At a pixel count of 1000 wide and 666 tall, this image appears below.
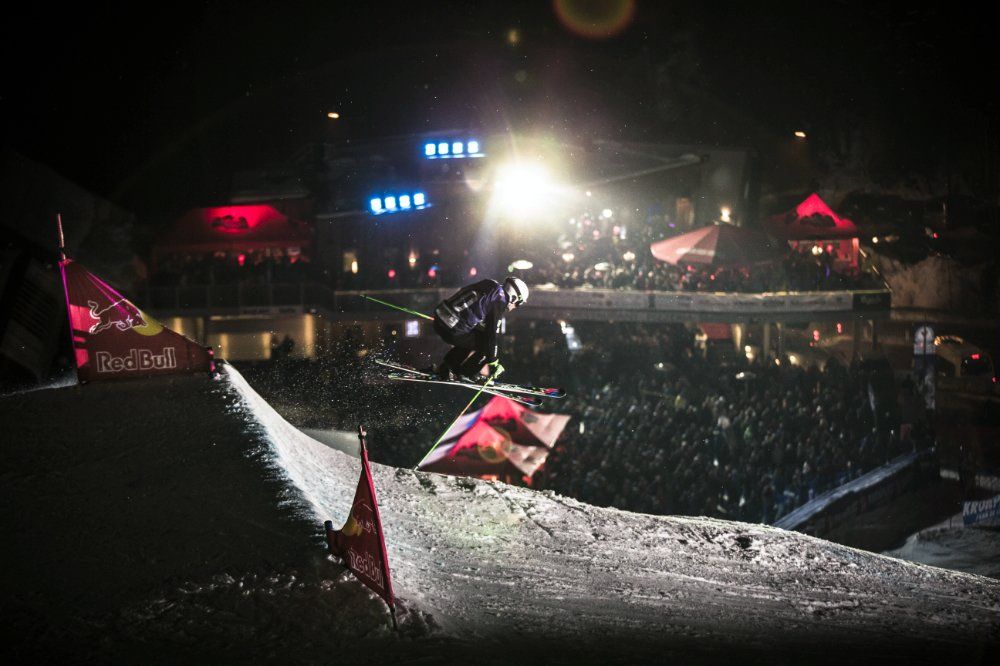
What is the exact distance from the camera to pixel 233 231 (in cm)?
2481

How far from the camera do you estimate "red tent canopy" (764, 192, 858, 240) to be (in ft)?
80.3

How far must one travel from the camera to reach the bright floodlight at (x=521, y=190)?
25.0 meters

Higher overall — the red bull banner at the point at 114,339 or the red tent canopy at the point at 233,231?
the red tent canopy at the point at 233,231

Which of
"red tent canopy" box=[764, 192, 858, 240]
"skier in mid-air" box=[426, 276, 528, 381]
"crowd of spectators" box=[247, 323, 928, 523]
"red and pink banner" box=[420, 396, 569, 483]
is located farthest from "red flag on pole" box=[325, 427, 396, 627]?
"red tent canopy" box=[764, 192, 858, 240]

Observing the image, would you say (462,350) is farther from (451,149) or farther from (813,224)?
(813,224)

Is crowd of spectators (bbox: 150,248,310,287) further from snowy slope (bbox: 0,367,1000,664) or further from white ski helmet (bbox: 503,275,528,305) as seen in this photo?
white ski helmet (bbox: 503,275,528,305)

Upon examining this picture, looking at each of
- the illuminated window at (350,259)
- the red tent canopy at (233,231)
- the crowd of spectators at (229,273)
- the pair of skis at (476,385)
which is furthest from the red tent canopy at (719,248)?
the pair of skis at (476,385)

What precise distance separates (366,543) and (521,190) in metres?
21.5

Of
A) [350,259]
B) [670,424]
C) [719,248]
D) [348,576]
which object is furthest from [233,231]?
[348,576]

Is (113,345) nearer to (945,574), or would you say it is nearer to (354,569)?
(354,569)

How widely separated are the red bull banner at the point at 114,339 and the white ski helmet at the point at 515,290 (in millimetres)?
3662

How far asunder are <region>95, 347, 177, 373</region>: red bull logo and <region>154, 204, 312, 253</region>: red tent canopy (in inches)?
639

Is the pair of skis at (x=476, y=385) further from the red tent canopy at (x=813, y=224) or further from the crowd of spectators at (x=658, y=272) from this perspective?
the red tent canopy at (x=813, y=224)

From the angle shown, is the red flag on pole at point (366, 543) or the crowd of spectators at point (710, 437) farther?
the crowd of spectators at point (710, 437)
